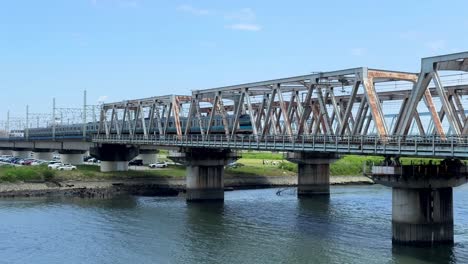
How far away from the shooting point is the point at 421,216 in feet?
146

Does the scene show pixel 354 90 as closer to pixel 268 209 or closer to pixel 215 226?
pixel 215 226

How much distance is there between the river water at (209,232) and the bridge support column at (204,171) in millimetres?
2352

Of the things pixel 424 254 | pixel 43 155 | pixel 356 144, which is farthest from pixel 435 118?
pixel 43 155

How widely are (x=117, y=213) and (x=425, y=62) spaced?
129 ft

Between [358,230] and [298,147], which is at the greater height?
[298,147]

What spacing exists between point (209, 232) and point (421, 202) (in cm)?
1929

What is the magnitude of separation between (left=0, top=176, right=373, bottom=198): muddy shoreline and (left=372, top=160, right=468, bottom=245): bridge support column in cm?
4989

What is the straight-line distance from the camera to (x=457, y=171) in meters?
45.4

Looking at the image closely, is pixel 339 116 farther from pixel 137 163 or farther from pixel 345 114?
pixel 137 163

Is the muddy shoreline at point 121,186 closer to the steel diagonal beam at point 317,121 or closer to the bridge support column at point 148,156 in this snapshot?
the steel diagonal beam at point 317,121

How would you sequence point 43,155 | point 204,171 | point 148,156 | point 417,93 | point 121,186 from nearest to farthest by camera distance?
point 417,93
point 204,171
point 121,186
point 148,156
point 43,155

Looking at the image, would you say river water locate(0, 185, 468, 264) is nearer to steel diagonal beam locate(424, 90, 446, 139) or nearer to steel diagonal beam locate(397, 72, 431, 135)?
steel diagonal beam locate(424, 90, 446, 139)

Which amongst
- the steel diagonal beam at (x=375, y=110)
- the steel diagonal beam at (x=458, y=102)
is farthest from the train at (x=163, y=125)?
the steel diagonal beam at (x=375, y=110)

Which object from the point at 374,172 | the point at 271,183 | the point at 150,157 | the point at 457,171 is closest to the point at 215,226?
the point at 374,172
